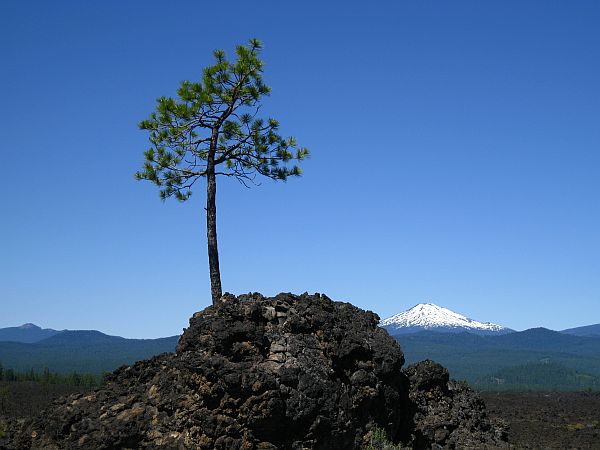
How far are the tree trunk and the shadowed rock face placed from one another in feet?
14.4

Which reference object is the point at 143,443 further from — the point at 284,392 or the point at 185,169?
the point at 185,169

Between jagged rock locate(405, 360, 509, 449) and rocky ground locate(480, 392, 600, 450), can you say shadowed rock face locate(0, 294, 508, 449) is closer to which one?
jagged rock locate(405, 360, 509, 449)

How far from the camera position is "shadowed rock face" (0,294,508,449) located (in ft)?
39.7

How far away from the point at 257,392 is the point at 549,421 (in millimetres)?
19757

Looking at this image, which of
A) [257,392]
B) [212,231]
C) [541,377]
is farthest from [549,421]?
[541,377]

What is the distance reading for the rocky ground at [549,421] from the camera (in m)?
21.1

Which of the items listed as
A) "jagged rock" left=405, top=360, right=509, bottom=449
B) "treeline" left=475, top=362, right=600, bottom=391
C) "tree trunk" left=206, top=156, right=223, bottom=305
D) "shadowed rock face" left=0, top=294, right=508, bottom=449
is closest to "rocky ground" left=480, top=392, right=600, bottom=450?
"jagged rock" left=405, top=360, right=509, bottom=449

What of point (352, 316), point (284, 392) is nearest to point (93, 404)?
point (284, 392)

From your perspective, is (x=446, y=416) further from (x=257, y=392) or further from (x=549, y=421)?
(x=549, y=421)

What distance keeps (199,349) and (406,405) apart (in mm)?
5666

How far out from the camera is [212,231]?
2009 cm

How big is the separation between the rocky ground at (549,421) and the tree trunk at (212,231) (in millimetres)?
9669

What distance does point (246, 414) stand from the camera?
39.5 feet

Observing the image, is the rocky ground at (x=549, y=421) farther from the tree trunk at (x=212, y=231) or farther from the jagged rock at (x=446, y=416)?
the tree trunk at (x=212, y=231)
